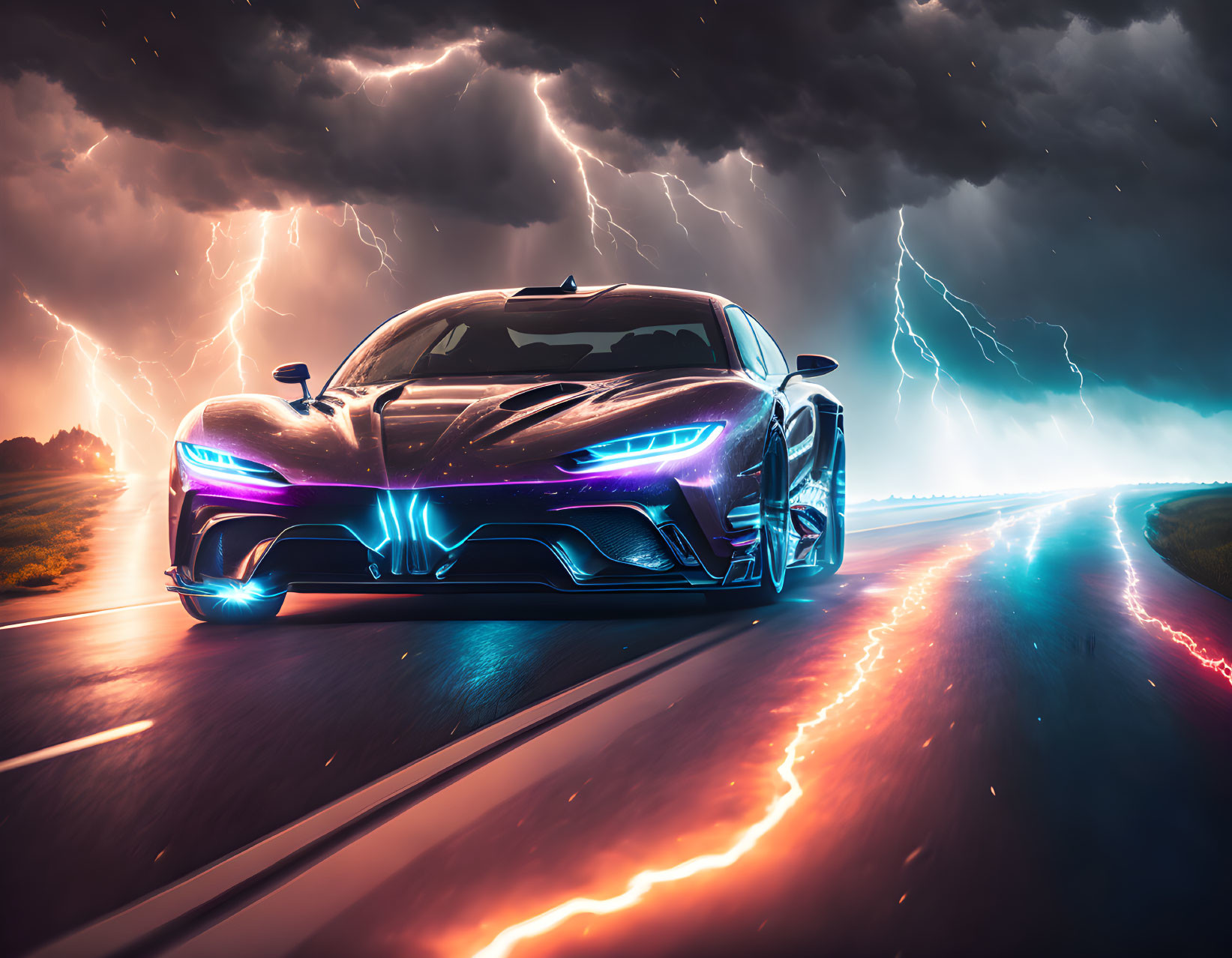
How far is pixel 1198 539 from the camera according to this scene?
1223 centimetres

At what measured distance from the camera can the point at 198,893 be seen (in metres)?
1.61

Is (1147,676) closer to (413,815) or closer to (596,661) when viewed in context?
(596,661)

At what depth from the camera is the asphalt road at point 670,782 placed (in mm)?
1552

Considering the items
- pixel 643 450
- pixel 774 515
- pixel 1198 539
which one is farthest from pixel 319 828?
pixel 1198 539

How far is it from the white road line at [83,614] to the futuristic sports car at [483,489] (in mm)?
941

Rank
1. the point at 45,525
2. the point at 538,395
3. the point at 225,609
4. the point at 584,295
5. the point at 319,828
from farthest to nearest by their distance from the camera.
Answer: the point at 45,525
the point at 584,295
the point at 225,609
the point at 538,395
the point at 319,828

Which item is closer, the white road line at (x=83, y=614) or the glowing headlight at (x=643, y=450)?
the glowing headlight at (x=643, y=450)

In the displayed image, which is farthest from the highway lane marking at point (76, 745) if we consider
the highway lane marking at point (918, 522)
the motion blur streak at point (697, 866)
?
the highway lane marking at point (918, 522)

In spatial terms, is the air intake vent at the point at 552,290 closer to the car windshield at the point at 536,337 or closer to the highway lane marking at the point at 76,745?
the car windshield at the point at 536,337

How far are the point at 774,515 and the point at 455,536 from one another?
170 centimetres

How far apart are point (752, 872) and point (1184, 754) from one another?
4.89ft

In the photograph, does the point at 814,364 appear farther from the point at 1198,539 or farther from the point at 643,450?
the point at 1198,539

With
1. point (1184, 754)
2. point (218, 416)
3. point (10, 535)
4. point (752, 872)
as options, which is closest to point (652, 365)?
point (218, 416)

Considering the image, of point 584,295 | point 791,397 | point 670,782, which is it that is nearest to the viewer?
point 670,782
